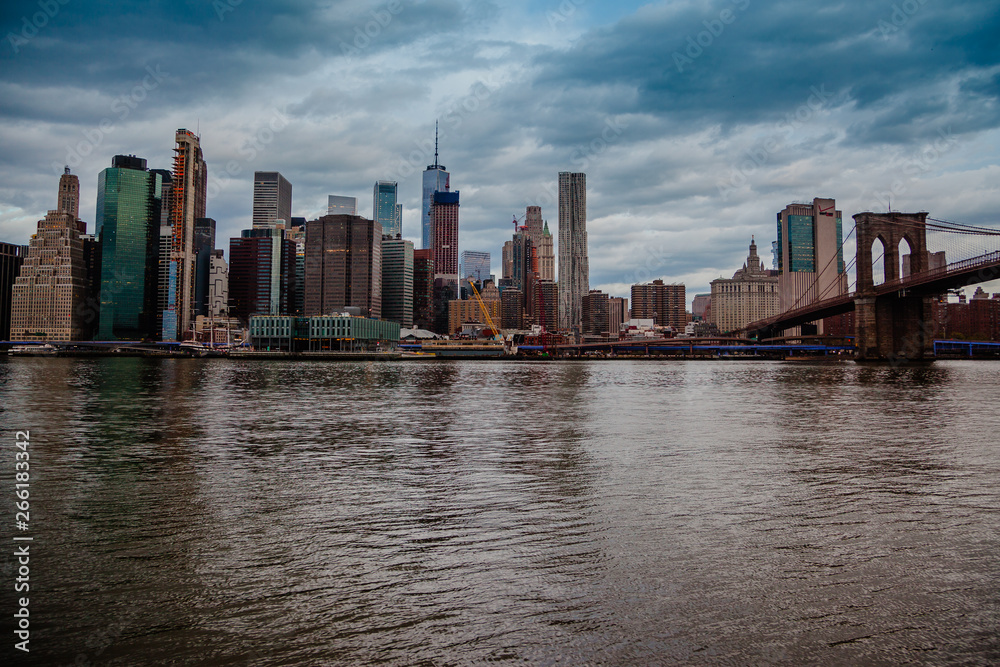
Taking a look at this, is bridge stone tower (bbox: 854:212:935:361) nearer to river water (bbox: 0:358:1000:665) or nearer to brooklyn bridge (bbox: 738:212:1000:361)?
brooklyn bridge (bbox: 738:212:1000:361)

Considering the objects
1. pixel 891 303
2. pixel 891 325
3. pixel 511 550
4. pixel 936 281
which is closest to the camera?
pixel 511 550

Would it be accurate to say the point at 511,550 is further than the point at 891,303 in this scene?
No

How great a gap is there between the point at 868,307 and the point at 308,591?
396 ft

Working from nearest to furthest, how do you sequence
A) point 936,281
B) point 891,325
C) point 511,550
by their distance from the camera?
A: 1. point 511,550
2. point 936,281
3. point 891,325

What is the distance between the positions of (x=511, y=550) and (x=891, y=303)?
123m

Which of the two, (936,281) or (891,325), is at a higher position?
(936,281)

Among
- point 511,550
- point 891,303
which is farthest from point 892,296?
point 511,550

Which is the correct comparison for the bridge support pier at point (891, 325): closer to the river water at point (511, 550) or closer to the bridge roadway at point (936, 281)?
the bridge roadway at point (936, 281)

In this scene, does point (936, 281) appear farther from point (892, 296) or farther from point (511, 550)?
point (511, 550)

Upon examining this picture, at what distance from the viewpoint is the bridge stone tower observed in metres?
111

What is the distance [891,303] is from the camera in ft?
370

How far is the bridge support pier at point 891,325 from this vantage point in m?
111

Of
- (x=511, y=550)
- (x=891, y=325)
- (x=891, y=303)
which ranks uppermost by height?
(x=891, y=303)

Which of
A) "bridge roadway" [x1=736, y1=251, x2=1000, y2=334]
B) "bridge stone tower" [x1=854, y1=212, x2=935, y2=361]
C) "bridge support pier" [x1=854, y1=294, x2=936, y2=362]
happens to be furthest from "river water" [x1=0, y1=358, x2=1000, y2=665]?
"bridge stone tower" [x1=854, y1=212, x2=935, y2=361]
